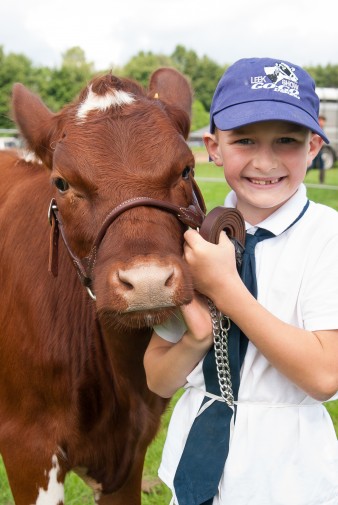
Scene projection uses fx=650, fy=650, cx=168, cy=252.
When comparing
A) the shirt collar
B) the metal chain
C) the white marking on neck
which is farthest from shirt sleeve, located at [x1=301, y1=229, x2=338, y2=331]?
the white marking on neck

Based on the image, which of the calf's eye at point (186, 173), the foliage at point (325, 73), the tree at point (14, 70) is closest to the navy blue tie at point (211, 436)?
the calf's eye at point (186, 173)

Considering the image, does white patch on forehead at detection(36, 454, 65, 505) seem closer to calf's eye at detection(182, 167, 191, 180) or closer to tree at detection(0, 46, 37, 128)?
calf's eye at detection(182, 167, 191, 180)

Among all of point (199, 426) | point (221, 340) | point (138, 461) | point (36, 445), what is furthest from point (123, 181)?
point (138, 461)

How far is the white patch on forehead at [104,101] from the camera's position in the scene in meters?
2.35

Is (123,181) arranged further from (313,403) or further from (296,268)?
(313,403)

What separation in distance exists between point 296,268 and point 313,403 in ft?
1.40

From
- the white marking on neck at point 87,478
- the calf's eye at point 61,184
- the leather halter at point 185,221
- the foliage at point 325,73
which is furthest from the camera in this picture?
the foliage at point 325,73

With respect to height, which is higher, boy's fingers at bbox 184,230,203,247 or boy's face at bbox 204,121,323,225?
boy's face at bbox 204,121,323,225

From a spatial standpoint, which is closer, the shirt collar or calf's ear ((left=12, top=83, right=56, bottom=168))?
the shirt collar

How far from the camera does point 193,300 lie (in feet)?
6.34

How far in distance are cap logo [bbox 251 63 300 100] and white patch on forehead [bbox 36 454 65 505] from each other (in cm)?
177

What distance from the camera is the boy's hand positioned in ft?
5.96

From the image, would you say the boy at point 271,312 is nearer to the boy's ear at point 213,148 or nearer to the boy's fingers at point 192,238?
the boy's fingers at point 192,238

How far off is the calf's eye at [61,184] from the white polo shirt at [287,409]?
0.73 m
